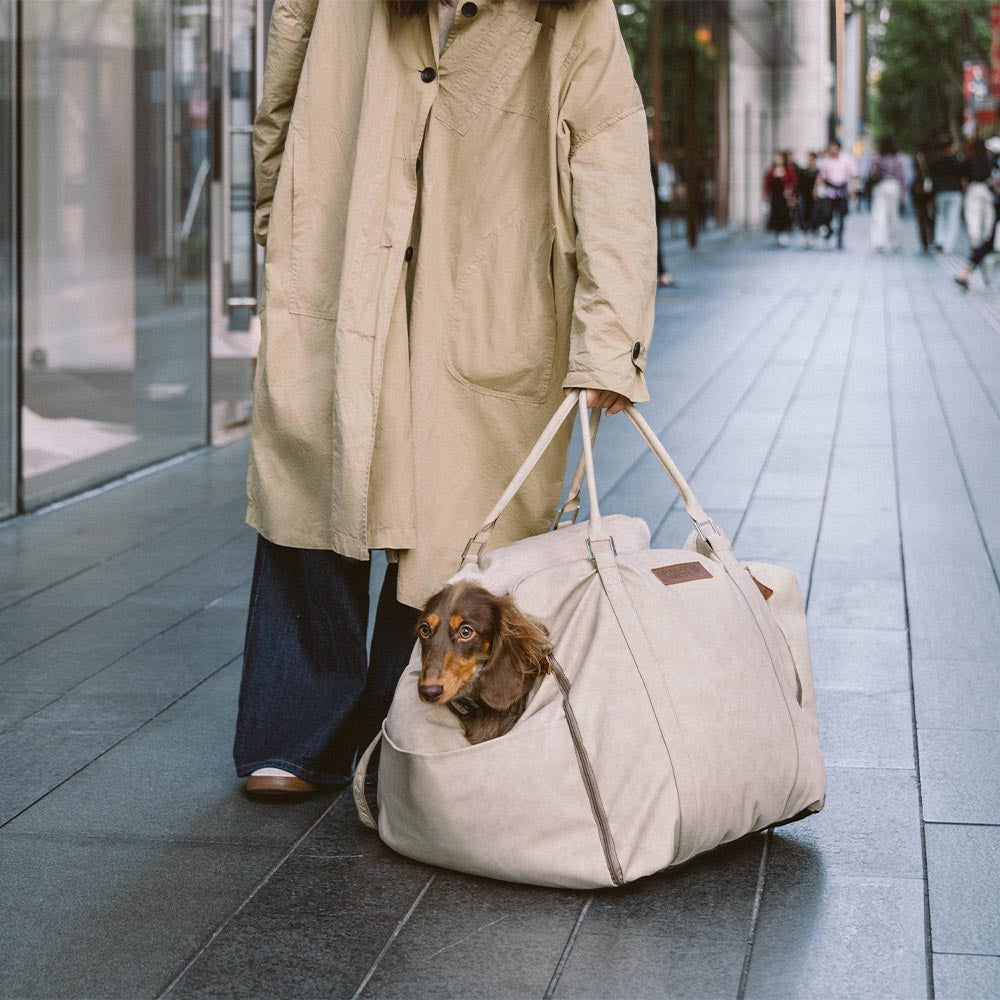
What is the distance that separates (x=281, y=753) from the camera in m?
3.70

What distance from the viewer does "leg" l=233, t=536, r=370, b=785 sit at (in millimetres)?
3686

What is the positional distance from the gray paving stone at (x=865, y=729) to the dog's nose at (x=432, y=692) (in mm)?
1320

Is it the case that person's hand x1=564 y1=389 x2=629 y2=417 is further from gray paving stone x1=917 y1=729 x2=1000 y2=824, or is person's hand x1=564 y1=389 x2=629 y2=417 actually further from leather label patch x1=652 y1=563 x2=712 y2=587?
gray paving stone x1=917 y1=729 x2=1000 y2=824

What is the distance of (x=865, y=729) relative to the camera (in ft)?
13.7

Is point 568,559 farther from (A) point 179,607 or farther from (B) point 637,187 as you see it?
(A) point 179,607

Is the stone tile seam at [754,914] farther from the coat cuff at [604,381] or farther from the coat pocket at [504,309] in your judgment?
the coat pocket at [504,309]

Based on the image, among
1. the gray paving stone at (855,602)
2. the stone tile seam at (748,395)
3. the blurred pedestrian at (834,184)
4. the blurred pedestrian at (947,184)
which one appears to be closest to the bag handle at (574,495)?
the gray paving stone at (855,602)

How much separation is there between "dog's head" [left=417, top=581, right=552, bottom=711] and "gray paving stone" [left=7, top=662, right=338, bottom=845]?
26.9 inches

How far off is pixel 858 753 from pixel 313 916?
1.48 m

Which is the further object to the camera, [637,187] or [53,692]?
[53,692]

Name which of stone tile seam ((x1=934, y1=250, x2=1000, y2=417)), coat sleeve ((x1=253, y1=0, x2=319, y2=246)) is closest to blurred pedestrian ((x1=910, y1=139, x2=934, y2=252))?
stone tile seam ((x1=934, y1=250, x2=1000, y2=417))

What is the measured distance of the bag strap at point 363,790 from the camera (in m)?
3.41

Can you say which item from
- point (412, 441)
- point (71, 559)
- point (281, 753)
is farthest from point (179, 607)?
point (412, 441)

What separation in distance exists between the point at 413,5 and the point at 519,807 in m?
1.52
